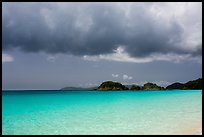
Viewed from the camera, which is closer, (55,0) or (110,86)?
(55,0)

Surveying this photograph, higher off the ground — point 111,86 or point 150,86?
point 111,86

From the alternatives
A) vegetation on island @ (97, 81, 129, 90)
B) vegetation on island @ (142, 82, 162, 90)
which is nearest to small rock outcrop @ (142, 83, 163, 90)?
vegetation on island @ (142, 82, 162, 90)

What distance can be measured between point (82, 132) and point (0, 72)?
6500mm

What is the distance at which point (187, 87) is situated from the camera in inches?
5256

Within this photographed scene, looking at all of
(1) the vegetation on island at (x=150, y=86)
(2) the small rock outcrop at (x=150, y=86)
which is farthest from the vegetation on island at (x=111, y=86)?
(2) the small rock outcrop at (x=150, y=86)

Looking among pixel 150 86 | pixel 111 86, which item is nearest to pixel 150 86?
pixel 150 86

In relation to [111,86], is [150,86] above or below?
below

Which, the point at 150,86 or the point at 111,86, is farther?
the point at 150,86

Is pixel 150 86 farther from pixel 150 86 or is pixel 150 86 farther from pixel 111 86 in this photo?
pixel 111 86

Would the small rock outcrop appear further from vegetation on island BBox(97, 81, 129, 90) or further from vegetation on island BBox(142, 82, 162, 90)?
vegetation on island BBox(97, 81, 129, 90)

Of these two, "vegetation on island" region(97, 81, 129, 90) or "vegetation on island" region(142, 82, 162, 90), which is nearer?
"vegetation on island" region(97, 81, 129, 90)

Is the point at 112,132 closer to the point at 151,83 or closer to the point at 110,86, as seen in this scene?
the point at 110,86

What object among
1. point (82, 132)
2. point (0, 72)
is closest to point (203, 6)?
point (0, 72)

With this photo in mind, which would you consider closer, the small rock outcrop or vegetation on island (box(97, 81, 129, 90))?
vegetation on island (box(97, 81, 129, 90))
